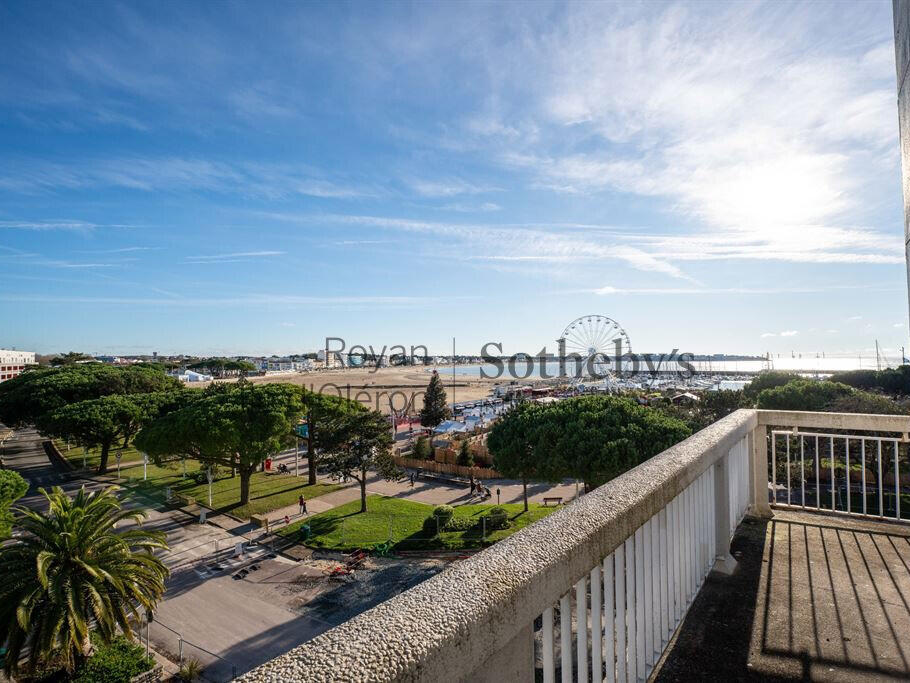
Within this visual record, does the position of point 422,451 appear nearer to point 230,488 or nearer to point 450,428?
point 450,428

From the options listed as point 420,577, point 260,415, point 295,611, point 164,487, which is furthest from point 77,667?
point 164,487

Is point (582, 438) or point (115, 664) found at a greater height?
point (582, 438)

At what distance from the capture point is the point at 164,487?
24.7 meters

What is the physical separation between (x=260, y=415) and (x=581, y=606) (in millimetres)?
21872

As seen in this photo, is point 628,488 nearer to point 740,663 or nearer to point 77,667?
point 740,663

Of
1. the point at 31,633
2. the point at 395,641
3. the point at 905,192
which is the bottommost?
the point at 31,633

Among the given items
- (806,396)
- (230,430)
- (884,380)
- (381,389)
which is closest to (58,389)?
(230,430)

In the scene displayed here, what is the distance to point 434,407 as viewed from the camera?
44781 millimetres

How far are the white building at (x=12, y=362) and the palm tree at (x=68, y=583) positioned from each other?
10123 cm

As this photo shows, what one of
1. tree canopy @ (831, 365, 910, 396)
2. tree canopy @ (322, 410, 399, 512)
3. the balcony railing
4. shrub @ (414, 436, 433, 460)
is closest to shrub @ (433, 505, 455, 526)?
tree canopy @ (322, 410, 399, 512)

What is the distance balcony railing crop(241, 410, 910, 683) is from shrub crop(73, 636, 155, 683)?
1153 centimetres

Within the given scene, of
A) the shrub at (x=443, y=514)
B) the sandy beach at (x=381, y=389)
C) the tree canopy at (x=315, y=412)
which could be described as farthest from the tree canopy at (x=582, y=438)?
the sandy beach at (x=381, y=389)

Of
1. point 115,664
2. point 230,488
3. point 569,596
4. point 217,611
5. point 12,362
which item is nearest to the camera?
point 569,596

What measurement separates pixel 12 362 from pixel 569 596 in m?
144
